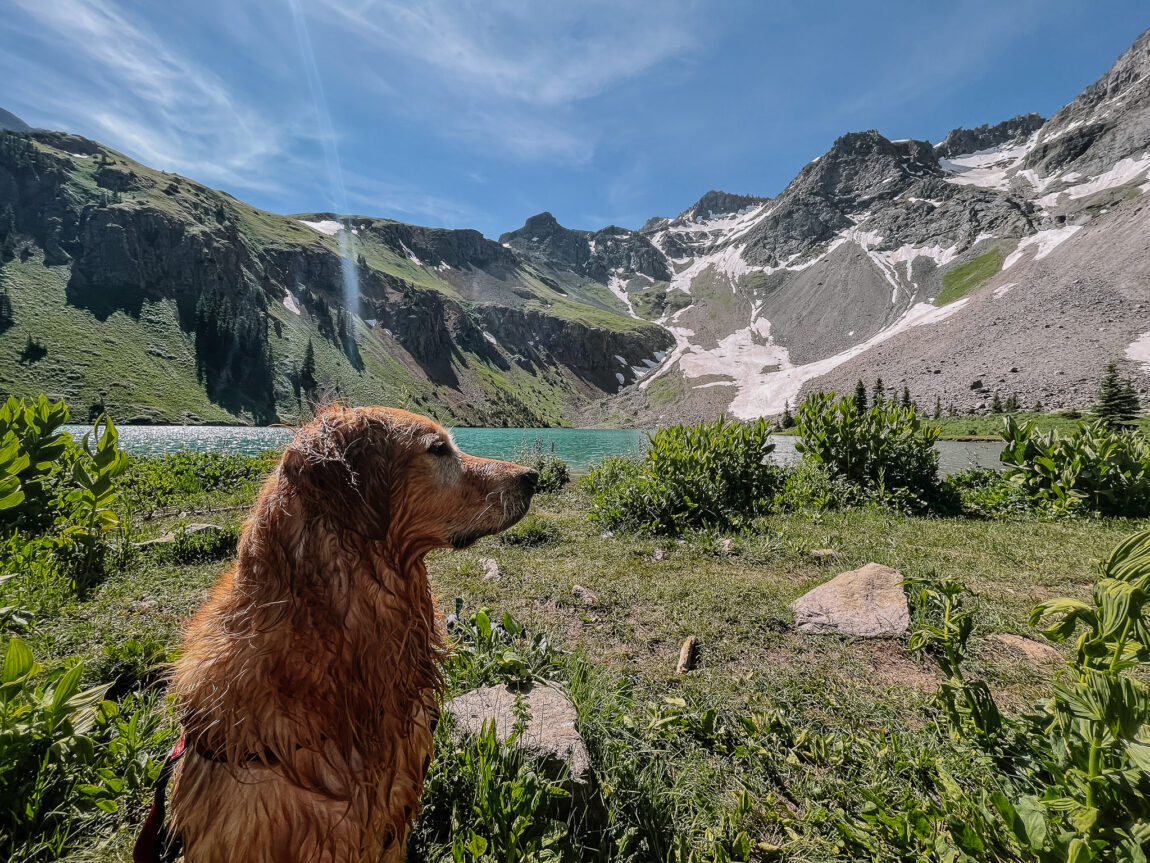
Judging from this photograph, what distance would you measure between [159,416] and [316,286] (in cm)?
7786

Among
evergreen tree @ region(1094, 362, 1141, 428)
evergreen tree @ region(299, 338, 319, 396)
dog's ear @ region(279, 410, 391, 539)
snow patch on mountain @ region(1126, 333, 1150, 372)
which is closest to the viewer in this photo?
dog's ear @ region(279, 410, 391, 539)

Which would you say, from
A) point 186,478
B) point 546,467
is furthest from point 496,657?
point 186,478

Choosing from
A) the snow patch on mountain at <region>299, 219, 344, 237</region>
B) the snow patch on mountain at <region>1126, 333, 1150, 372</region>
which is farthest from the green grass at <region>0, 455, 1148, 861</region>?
the snow patch on mountain at <region>299, 219, 344, 237</region>

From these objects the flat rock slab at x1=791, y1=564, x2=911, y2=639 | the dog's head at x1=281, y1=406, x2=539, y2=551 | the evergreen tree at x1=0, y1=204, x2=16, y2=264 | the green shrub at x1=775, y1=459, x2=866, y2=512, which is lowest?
the flat rock slab at x1=791, y1=564, x2=911, y2=639

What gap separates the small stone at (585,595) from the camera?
6297 millimetres

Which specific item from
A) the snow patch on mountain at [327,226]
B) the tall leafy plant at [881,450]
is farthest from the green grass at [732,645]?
the snow patch on mountain at [327,226]

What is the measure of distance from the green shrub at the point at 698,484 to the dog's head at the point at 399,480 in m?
7.69

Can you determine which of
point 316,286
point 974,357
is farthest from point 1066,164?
point 316,286

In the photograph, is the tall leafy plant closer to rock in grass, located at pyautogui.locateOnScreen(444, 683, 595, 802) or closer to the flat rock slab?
the flat rock slab

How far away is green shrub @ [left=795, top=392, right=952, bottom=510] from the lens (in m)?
10.8

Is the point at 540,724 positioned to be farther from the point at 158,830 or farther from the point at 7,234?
the point at 7,234

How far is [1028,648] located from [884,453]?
7074mm

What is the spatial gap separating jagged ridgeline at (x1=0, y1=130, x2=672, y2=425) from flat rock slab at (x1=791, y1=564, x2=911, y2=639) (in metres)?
43.9

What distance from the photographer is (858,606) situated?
5289 mm
